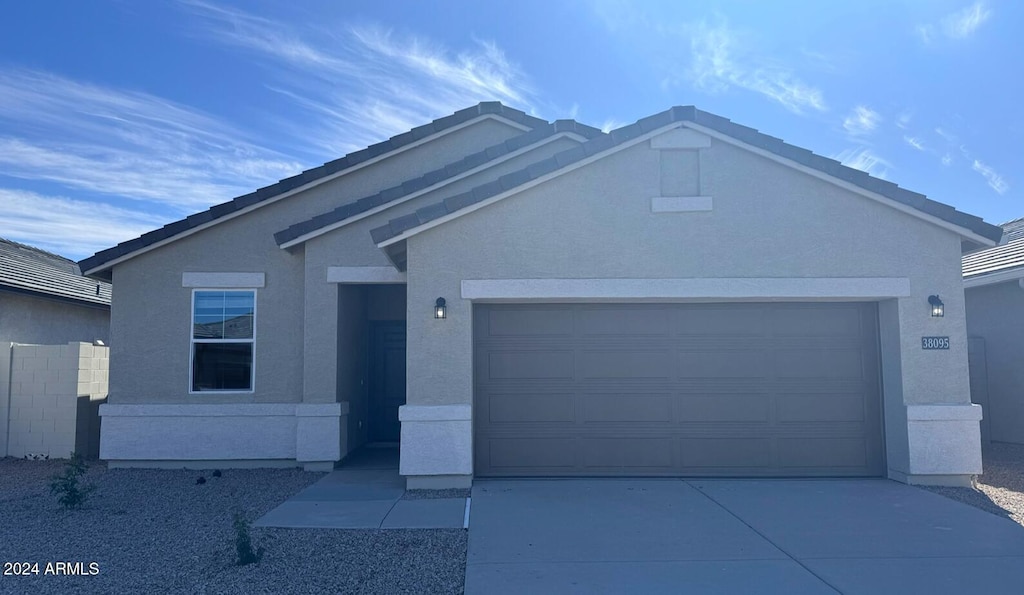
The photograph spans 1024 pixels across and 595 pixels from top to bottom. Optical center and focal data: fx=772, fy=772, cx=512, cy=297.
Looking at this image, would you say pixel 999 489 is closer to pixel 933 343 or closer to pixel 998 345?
pixel 933 343

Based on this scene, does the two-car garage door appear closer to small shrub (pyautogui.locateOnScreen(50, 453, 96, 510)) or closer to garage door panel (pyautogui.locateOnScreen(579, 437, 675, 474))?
garage door panel (pyautogui.locateOnScreen(579, 437, 675, 474))

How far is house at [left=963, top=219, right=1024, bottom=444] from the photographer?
12.8 meters

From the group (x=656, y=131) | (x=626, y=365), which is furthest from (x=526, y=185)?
(x=626, y=365)

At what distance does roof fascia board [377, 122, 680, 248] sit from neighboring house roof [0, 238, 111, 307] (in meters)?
7.17

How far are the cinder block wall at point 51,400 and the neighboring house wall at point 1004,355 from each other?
1542cm

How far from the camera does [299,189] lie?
40.5 feet

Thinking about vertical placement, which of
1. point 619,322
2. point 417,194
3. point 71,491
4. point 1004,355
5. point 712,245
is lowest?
point 71,491

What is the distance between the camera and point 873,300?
9789 millimetres

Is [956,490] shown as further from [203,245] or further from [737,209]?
[203,245]

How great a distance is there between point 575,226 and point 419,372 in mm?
2618

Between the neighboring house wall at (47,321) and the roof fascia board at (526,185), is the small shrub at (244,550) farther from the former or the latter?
the neighboring house wall at (47,321)

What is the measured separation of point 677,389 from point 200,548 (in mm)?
5829

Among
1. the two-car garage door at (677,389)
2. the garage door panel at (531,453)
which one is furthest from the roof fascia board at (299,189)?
the garage door panel at (531,453)

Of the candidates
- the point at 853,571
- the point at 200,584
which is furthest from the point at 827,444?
the point at 200,584
